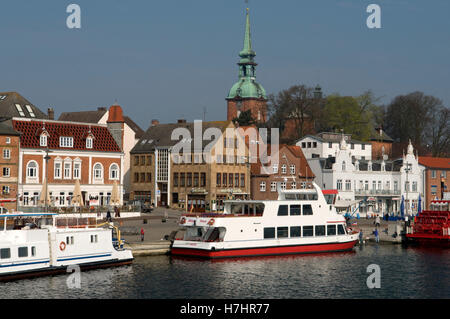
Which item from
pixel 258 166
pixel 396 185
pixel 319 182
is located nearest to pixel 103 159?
pixel 258 166

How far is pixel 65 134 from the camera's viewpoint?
76.6 meters

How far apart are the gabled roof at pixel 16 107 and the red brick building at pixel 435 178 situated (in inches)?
2173

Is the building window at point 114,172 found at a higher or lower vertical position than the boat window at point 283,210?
higher

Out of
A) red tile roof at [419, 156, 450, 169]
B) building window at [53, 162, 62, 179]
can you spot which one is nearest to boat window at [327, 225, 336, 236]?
building window at [53, 162, 62, 179]

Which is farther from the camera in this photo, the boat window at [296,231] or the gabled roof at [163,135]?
the gabled roof at [163,135]

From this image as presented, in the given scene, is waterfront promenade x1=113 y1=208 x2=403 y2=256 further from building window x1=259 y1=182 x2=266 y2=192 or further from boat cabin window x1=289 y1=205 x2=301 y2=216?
building window x1=259 y1=182 x2=266 y2=192

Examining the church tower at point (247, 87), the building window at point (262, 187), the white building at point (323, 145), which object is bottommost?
the building window at point (262, 187)

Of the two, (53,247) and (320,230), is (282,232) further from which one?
(53,247)

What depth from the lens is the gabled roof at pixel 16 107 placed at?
286 ft

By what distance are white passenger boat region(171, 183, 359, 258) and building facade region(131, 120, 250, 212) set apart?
27374mm

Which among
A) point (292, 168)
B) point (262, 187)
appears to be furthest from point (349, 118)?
point (262, 187)

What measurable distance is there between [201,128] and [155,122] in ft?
47.9

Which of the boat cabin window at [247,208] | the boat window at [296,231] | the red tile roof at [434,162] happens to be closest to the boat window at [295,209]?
the boat window at [296,231]

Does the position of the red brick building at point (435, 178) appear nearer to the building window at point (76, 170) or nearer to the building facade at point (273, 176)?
the building facade at point (273, 176)
